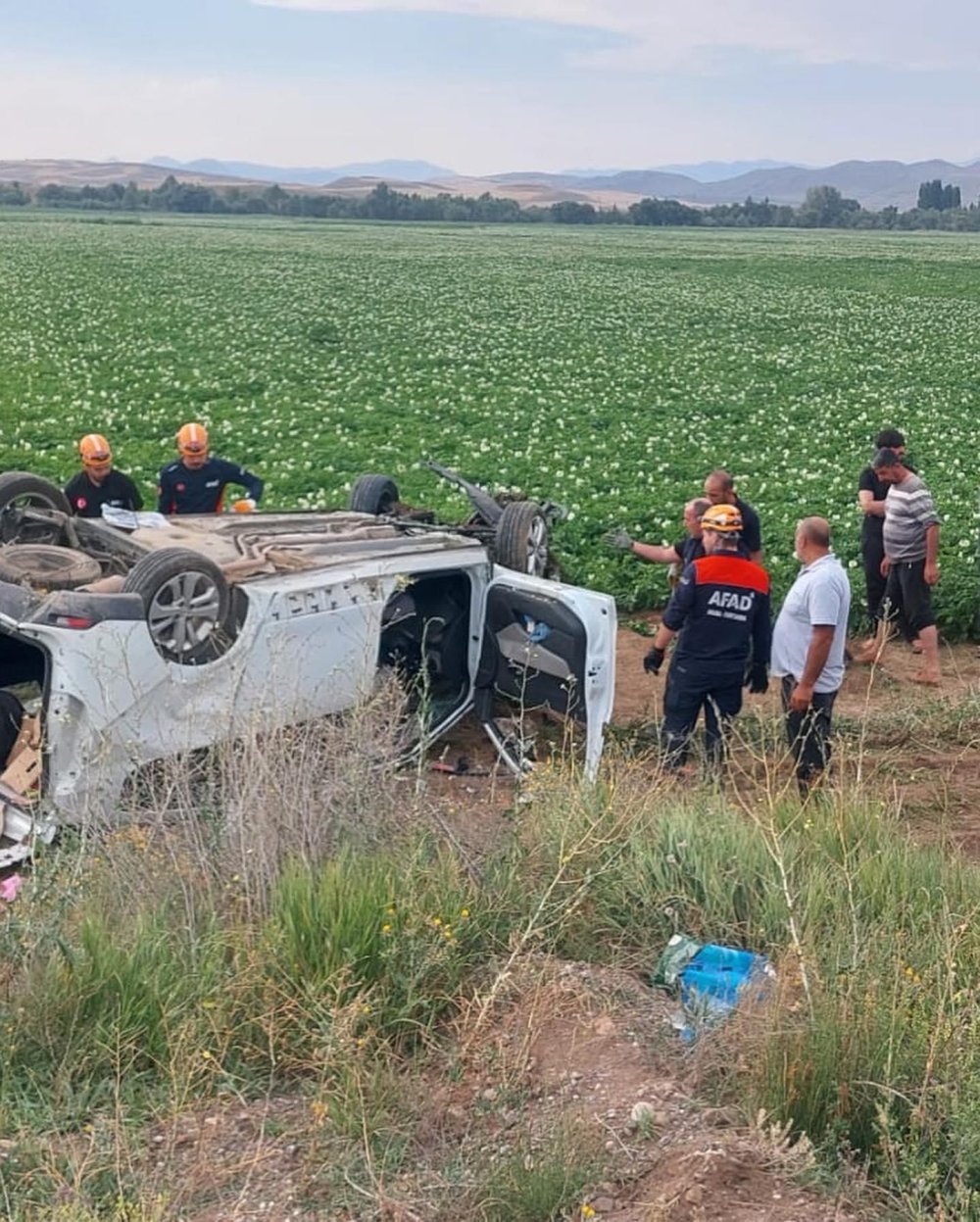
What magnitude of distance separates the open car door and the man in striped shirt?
146 inches

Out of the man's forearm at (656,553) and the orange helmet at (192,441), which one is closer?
the man's forearm at (656,553)

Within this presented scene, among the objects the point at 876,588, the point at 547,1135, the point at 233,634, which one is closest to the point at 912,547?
the point at 876,588

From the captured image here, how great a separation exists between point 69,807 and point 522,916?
2276 mm

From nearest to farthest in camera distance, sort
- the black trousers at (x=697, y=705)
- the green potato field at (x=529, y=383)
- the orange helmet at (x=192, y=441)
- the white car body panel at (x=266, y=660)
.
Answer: the white car body panel at (x=266, y=660)
the black trousers at (x=697, y=705)
the orange helmet at (x=192, y=441)
the green potato field at (x=529, y=383)

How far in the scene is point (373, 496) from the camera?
9461 millimetres

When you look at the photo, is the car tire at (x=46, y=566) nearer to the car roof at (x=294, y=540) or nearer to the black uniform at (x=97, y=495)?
the car roof at (x=294, y=540)

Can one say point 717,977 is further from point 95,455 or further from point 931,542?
point 95,455

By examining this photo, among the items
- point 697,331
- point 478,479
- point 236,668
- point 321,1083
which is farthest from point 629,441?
point 697,331

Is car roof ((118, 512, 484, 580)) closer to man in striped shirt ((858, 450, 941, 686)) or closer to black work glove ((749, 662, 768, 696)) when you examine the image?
black work glove ((749, 662, 768, 696))

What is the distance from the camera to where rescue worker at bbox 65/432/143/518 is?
10031 millimetres

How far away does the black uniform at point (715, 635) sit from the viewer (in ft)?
24.7

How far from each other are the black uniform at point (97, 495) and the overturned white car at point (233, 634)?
1692mm

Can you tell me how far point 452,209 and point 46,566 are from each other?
135 metres

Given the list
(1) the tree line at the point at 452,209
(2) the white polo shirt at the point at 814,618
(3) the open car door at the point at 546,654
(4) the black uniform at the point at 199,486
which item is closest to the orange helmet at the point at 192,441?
(4) the black uniform at the point at 199,486
